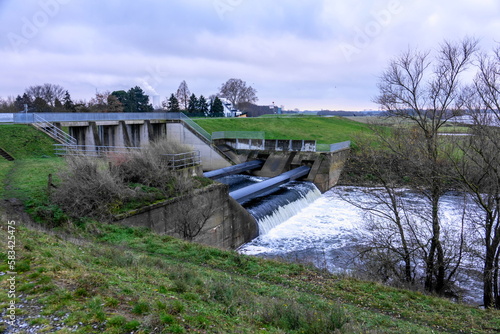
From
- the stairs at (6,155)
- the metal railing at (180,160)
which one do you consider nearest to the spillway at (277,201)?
the metal railing at (180,160)

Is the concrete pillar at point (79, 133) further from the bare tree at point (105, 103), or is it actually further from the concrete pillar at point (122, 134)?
the bare tree at point (105, 103)

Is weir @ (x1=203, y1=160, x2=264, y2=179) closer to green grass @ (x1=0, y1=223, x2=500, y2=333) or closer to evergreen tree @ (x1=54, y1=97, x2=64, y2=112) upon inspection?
green grass @ (x1=0, y1=223, x2=500, y2=333)

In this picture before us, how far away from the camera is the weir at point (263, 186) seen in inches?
835

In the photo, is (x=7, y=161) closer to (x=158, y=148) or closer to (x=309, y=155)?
(x=158, y=148)

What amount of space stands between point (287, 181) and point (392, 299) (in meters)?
20.2

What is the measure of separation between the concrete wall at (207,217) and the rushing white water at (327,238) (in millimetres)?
859

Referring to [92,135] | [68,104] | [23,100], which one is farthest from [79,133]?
[23,100]

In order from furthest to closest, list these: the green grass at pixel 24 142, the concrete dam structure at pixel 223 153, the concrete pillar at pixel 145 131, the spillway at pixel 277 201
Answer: the concrete pillar at pixel 145 131, the spillway at pixel 277 201, the green grass at pixel 24 142, the concrete dam structure at pixel 223 153

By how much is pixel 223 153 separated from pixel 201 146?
2.26 meters

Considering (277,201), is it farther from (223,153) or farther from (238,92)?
(238,92)

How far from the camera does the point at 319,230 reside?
20875 mm

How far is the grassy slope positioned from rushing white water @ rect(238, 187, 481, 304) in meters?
4.37

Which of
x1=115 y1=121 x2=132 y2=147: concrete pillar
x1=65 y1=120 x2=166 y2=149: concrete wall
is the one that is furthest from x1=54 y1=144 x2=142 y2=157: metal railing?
x1=115 y1=121 x2=132 y2=147: concrete pillar
